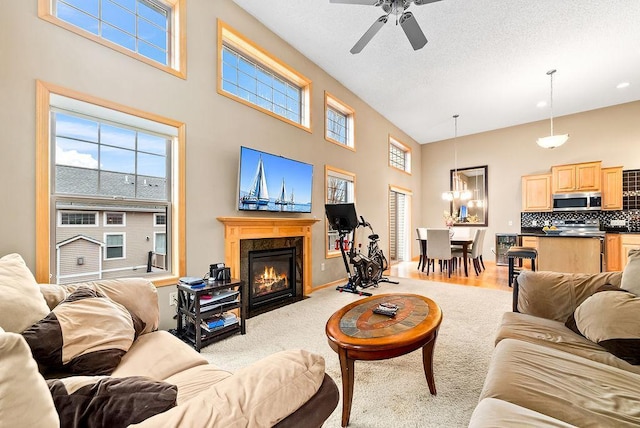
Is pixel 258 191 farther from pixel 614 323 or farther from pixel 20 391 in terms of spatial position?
pixel 614 323

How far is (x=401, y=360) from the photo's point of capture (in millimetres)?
2277

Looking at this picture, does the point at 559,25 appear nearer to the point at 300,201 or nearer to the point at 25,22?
the point at 300,201

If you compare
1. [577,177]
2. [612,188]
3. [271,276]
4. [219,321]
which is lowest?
[219,321]

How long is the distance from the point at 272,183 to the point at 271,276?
1.31 meters

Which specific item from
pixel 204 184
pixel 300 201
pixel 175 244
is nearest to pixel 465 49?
pixel 300 201

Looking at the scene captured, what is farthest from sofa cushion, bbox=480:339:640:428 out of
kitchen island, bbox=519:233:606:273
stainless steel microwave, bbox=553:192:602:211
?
stainless steel microwave, bbox=553:192:602:211

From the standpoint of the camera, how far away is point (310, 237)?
4371 millimetres

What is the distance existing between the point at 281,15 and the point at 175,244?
124 inches

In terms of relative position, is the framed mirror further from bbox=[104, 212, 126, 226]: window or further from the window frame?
bbox=[104, 212, 126, 226]: window

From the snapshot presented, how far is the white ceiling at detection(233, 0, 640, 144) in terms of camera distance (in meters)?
3.34

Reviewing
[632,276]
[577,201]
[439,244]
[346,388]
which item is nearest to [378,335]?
[346,388]

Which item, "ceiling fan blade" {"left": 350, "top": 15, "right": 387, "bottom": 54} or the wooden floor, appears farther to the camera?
the wooden floor

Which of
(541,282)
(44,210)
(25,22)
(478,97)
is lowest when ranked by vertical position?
(541,282)

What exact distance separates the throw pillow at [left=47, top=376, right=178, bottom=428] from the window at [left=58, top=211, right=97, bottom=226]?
200 cm
